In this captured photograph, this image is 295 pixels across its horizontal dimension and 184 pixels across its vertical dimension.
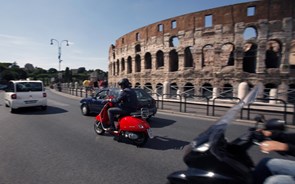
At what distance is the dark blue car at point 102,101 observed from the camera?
30.4 feet

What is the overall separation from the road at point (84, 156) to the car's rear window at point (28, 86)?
15.3 feet

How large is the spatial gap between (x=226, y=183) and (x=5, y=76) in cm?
8892

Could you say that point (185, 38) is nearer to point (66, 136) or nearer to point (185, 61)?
point (185, 61)

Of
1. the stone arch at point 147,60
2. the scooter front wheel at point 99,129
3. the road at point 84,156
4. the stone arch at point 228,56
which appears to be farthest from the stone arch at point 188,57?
the scooter front wheel at point 99,129

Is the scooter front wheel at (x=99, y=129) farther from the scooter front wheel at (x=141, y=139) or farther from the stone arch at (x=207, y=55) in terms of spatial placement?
the stone arch at (x=207, y=55)

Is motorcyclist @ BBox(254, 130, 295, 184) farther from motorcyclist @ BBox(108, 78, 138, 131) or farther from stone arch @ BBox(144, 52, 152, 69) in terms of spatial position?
stone arch @ BBox(144, 52, 152, 69)

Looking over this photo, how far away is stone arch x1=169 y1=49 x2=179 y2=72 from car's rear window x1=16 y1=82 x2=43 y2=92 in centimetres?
1933

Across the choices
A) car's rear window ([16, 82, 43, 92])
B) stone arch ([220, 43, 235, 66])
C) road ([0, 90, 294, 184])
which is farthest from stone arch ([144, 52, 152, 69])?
road ([0, 90, 294, 184])

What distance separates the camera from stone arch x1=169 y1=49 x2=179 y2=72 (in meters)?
29.4

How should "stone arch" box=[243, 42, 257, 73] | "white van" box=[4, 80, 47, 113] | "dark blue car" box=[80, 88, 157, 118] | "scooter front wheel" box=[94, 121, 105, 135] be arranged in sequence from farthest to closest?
"stone arch" box=[243, 42, 257, 73], "white van" box=[4, 80, 47, 113], "dark blue car" box=[80, 88, 157, 118], "scooter front wheel" box=[94, 121, 105, 135]

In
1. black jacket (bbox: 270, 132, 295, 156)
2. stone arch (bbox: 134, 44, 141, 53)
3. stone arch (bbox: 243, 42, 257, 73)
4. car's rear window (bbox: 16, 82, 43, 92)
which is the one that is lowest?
black jacket (bbox: 270, 132, 295, 156)

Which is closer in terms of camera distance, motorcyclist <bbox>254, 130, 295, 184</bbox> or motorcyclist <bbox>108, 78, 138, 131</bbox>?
motorcyclist <bbox>254, 130, 295, 184</bbox>

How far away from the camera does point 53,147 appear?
18.1 feet

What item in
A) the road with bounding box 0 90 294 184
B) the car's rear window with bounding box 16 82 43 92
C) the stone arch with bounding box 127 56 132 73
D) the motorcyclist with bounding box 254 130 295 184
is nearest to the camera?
the motorcyclist with bounding box 254 130 295 184
